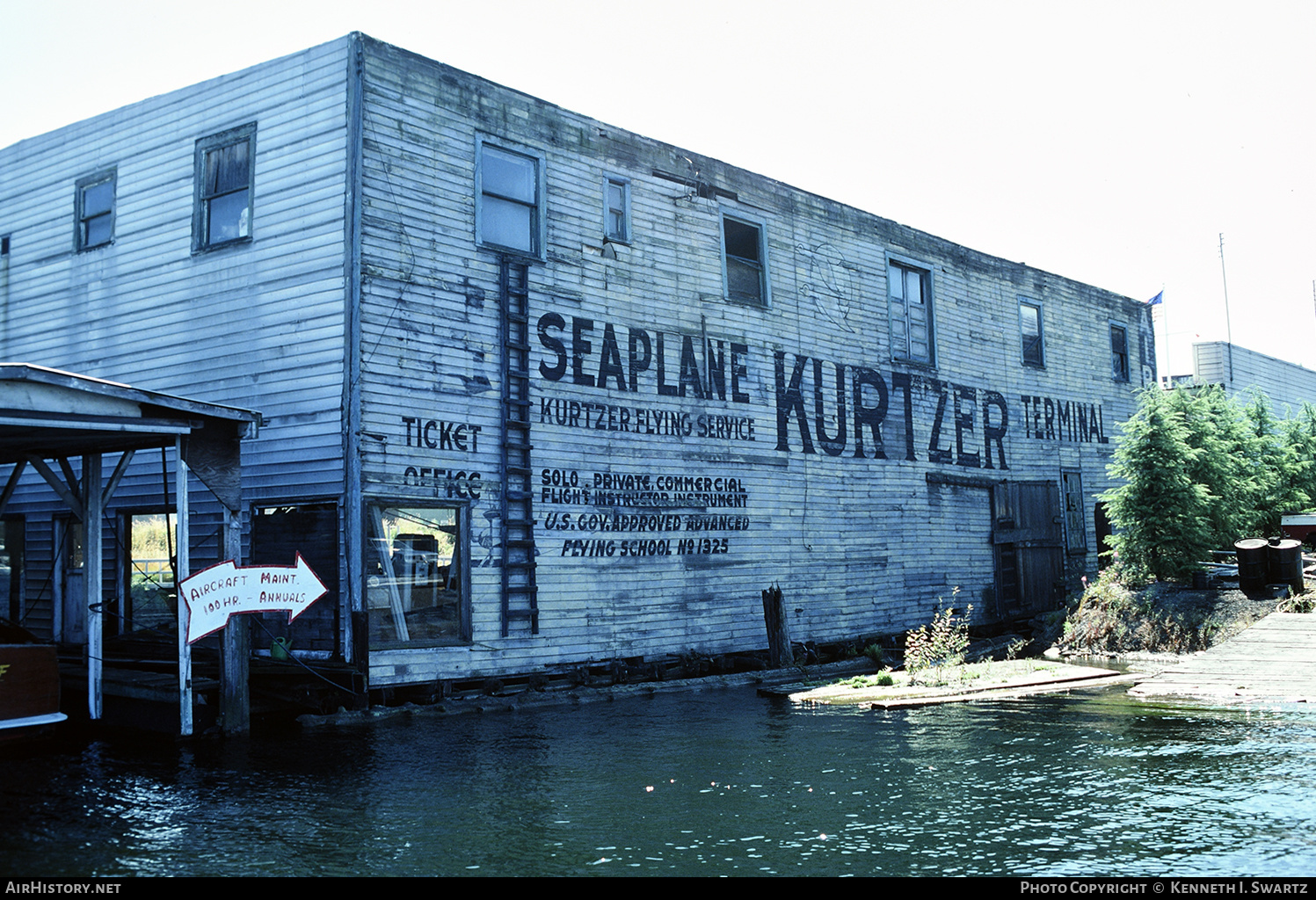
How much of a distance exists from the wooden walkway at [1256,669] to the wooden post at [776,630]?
6.01 meters

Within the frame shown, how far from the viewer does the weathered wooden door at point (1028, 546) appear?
27.3 m

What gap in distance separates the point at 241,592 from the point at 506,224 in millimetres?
7292

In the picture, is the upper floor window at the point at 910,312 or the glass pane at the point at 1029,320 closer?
the upper floor window at the point at 910,312

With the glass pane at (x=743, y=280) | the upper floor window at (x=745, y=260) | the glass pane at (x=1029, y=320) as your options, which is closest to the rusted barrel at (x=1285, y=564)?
the glass pane at (x=1029, y=320)

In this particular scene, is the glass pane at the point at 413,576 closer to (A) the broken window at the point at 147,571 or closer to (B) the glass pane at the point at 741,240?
(A) the broken window at the point at 147,571

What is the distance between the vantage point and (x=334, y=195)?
52.4 feet

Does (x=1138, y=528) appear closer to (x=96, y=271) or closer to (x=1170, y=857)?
(x=1170, y=857)

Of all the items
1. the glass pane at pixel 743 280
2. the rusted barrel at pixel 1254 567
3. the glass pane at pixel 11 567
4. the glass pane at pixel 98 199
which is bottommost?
the rusted barrel at pixel 1254 567

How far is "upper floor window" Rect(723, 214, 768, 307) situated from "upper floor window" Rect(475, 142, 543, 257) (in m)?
4.58

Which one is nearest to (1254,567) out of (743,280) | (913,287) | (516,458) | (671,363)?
(913,287)

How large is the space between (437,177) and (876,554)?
12.3m

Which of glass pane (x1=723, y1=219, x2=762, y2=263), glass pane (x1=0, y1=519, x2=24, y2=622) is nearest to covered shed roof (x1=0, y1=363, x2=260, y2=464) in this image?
glass pane (x1=0, y1=519, x2=24, y2=622)

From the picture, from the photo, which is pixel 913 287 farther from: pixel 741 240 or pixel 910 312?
pixel 741 240

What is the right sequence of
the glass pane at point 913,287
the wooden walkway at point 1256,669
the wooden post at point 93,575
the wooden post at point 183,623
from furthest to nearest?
the glass pane at point 913,287
the wooden walkway at point 1256,669
the wooden post at point 93,575
the wooden post at point 183,623
